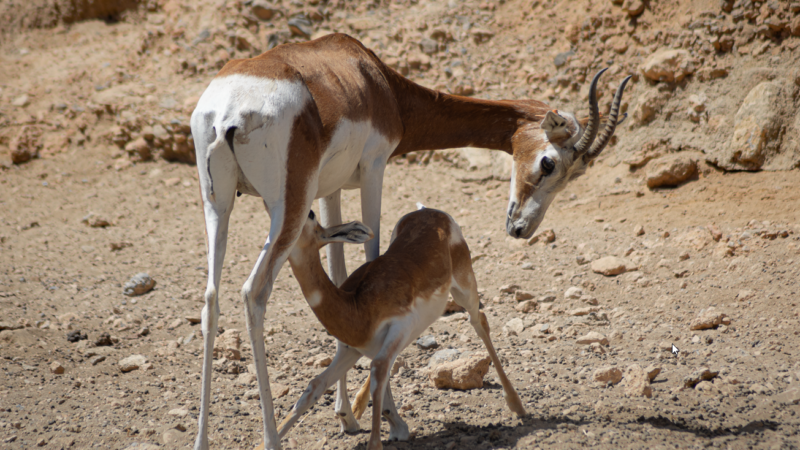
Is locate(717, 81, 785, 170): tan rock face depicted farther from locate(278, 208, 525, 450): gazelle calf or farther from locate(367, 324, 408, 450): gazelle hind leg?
locate(367, 324, 408, 450): gazelle hind leg

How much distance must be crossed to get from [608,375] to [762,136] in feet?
18.5

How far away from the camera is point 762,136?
9.12 meters

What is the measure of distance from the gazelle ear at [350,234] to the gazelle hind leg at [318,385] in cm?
84

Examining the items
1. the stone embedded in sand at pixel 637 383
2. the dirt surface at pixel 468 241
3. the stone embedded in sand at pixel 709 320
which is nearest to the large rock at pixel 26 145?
the dirt surface at pixel 468 241

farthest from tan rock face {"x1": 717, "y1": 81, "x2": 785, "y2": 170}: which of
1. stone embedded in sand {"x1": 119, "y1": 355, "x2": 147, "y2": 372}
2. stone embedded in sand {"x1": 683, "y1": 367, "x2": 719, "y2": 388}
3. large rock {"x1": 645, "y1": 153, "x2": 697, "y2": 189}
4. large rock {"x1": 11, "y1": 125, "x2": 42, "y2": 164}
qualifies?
large rock {"x1": 11, "y1": 125, "x2": 42, "y2": 164}

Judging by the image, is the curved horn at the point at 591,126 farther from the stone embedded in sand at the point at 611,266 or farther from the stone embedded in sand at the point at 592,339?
the stone embedded in sand at the point at 611,266

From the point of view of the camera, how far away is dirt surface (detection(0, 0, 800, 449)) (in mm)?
5102

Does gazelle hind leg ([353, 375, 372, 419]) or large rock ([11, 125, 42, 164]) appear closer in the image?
gazelle hind leg ([353, 375, 372, 419])

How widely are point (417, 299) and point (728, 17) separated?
Answer: 838 cm

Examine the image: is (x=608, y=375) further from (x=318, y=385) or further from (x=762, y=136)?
(x=762, y=136)

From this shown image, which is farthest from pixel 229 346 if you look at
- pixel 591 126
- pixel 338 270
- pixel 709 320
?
pixel 709 320

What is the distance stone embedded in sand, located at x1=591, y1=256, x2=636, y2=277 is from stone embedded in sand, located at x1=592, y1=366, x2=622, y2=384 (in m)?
2.53

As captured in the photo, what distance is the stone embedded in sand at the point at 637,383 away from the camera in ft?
16.6

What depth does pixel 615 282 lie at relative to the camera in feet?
25.2
